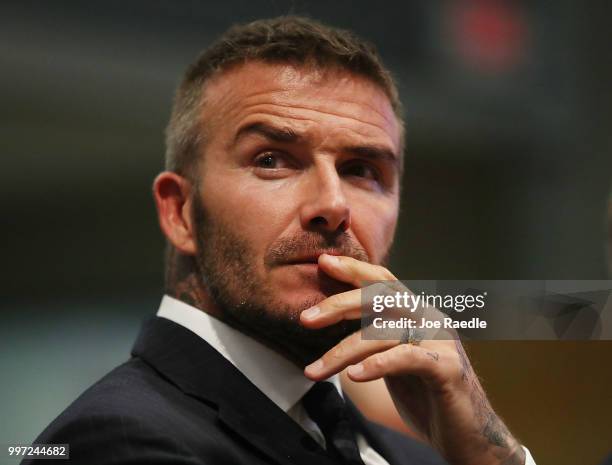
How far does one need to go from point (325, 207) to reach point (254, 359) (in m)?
0.26

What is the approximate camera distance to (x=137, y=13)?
138cm

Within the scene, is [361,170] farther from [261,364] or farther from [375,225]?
[261,364]

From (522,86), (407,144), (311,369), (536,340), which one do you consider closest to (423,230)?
(407,144)

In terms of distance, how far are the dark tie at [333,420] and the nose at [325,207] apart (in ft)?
0.83

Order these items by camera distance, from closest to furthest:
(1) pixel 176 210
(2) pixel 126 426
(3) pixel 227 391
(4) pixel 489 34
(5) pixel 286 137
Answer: (2) pixel 126 426 < (3) pixel 227 391 < (5) pixel 286 137 < (1) pixel 176 210 < (4) pixel 489 34

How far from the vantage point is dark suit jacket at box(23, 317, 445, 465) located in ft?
2.78

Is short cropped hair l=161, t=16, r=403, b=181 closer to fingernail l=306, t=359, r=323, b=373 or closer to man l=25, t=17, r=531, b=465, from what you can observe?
man l=25, t=17, r=531, b=465

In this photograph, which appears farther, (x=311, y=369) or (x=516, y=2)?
(x=516, y=2)

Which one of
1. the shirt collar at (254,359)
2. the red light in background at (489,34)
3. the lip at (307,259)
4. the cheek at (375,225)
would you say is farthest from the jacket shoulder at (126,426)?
the red light in background at (489,34)

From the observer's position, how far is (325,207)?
1028mm

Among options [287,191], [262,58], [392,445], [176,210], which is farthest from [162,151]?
[392,445]

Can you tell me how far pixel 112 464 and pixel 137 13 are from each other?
892mm

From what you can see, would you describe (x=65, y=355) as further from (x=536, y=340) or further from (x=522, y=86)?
(x=522, y=86)

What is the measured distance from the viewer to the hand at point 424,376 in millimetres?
898
